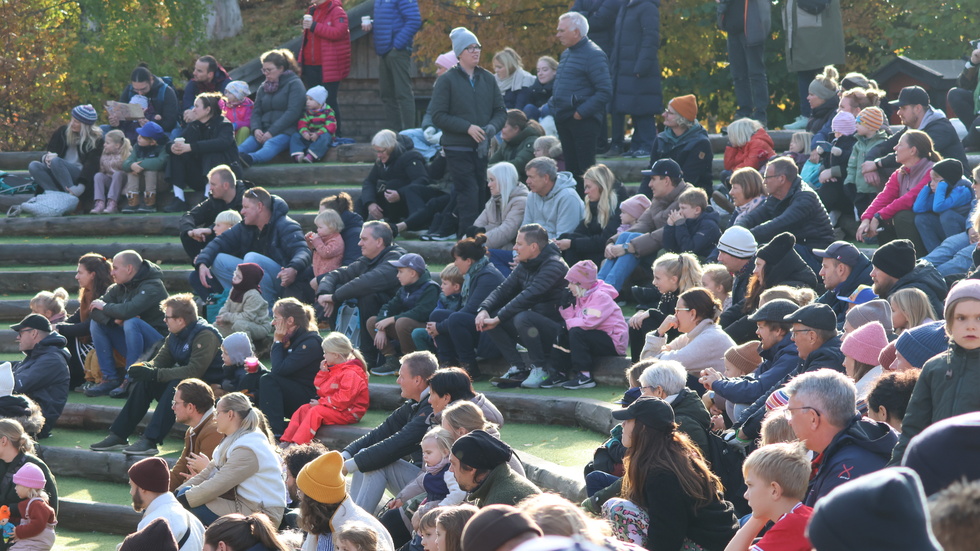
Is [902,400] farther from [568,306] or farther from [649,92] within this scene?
[649,92]

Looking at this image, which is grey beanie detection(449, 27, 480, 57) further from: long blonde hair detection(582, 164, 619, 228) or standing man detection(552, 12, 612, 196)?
long blonde hair detection(582, 164, 619, 228)

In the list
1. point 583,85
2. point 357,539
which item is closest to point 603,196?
point 583,85

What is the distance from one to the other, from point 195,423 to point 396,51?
8102 millimetres

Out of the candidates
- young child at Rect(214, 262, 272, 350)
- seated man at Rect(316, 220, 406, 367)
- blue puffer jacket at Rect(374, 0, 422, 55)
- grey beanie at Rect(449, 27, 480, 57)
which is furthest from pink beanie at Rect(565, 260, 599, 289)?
blue puffer jacket at Rect(374, 0, 422, 55)

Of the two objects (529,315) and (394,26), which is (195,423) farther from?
(394,26)

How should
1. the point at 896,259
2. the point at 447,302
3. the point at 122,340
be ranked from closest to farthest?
the point at 896,259
the point at 447,302
the point at 122,340

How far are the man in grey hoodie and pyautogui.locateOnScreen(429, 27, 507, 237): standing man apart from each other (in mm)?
1363

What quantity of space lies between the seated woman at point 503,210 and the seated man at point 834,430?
6339mm

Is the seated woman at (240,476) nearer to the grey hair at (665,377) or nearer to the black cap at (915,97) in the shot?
the grey hair at (665,377)

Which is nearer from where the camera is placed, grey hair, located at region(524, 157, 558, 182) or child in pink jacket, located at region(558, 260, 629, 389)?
child in pink jacket, located at region(558, 260, 629, 389)

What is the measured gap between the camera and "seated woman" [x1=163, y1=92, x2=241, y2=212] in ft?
46.3

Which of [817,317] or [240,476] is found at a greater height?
[817,317]

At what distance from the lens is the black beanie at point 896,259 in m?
7.30

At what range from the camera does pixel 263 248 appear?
38.5ft
